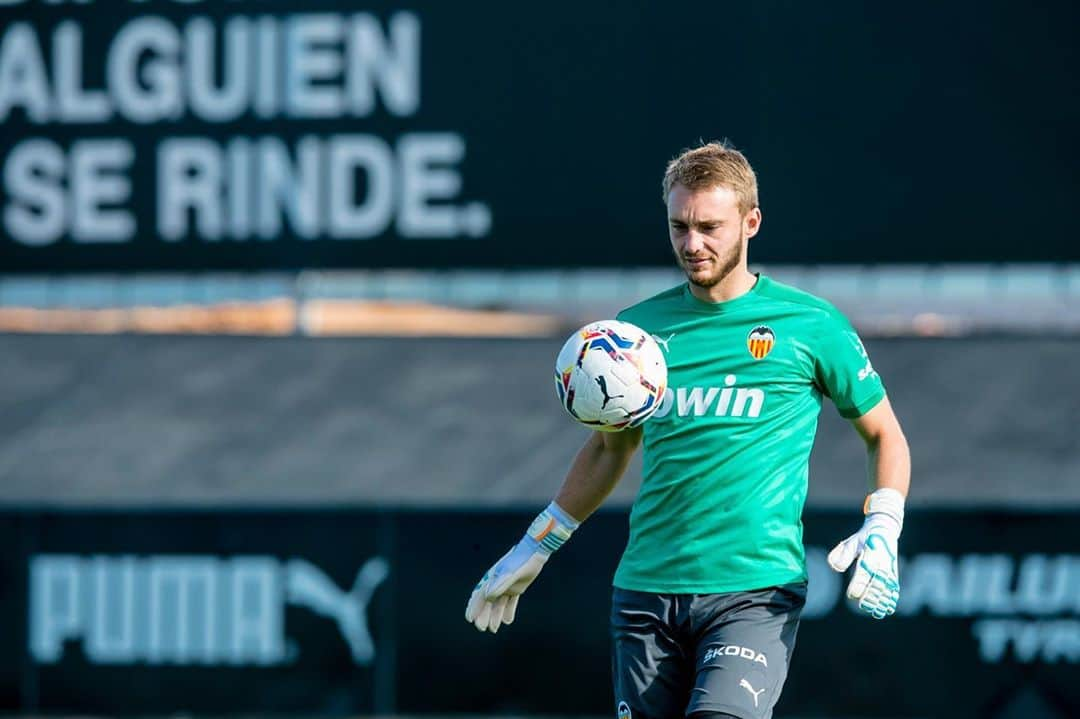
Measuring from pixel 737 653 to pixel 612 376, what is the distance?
0.86 meters

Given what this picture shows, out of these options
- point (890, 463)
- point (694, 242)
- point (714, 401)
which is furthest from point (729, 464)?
point (694, 242)

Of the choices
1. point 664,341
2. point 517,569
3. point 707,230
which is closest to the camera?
point 707,230

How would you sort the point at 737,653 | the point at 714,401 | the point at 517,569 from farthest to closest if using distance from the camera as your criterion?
the point at 517,569, the point at 714,401, the point at 737,653

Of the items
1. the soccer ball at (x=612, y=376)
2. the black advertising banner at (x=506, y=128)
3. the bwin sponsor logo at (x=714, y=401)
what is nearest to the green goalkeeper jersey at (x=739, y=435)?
the bwin sponsor logo at (x=714, y=401)

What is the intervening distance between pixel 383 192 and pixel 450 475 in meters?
1.64

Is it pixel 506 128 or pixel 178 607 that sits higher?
pixel 506 128

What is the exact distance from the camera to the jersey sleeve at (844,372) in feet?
16.8

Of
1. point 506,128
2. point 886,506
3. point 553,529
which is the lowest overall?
point 553,529

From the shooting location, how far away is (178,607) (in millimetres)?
9141

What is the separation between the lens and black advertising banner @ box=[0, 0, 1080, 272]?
9109 mm

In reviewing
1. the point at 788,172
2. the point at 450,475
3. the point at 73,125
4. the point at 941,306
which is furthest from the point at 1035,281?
the point at 73,125

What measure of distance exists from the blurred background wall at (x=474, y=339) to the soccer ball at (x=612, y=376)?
12.9ft

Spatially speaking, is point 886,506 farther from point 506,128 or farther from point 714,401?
point 506,128

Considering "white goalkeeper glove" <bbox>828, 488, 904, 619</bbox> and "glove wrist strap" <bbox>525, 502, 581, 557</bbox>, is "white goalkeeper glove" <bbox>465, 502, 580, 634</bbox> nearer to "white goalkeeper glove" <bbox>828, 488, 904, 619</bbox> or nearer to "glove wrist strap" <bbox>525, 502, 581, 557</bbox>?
"glove wrist strap" <bbox>525, 502, 581, 557</bbox>
